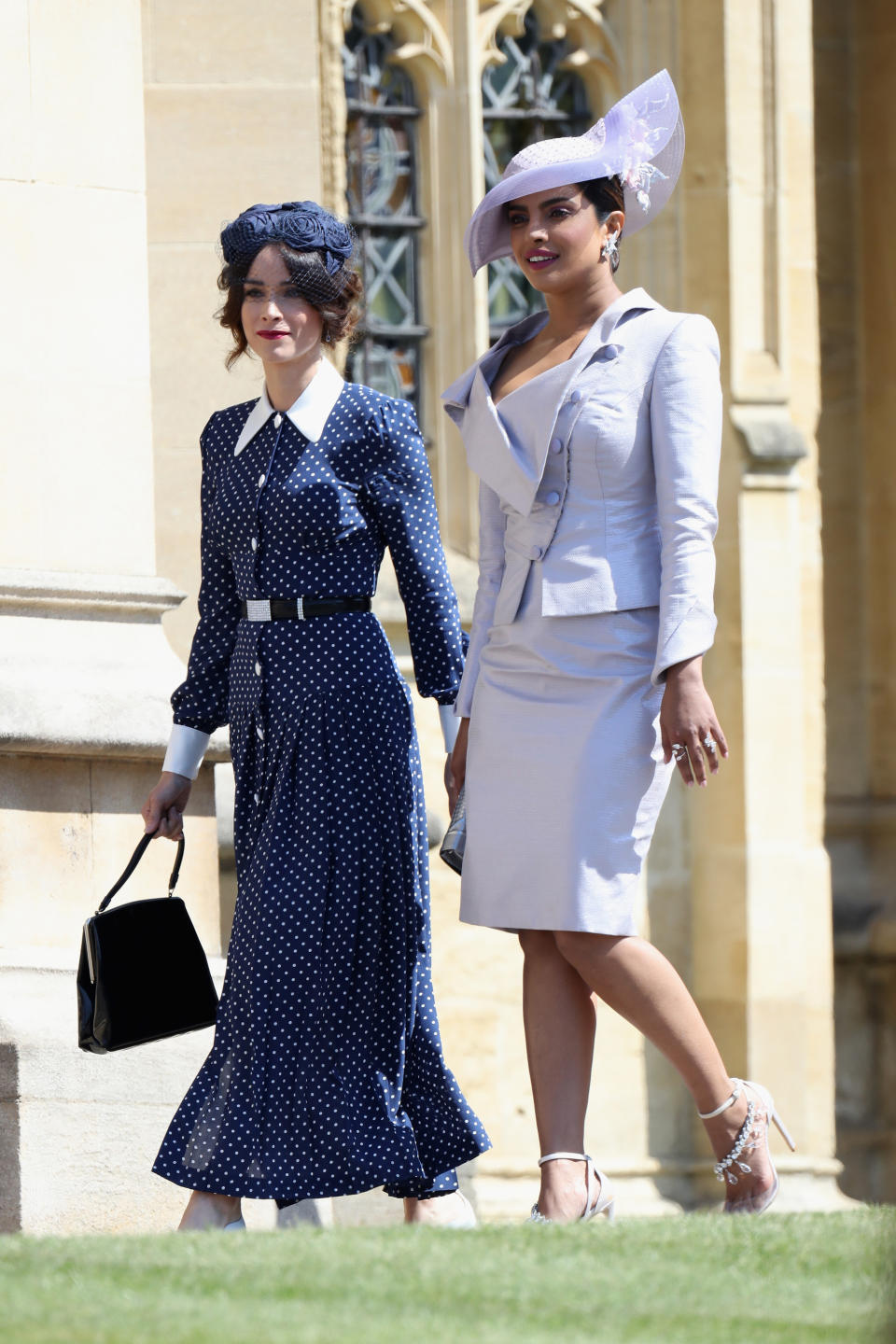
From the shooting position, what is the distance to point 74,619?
5754 mm

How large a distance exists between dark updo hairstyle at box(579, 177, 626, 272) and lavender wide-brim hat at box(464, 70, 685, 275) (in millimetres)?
13

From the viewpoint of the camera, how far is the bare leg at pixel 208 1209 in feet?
13.8

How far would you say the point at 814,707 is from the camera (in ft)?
34.1

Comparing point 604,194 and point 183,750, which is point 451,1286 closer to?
point 183,750

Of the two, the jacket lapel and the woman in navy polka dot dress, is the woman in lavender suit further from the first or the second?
the woman in navy polka dot dress

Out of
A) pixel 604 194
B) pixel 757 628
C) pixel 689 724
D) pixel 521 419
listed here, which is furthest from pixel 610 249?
pixel 757 628

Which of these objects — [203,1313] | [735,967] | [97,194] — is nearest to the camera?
[203,1313]

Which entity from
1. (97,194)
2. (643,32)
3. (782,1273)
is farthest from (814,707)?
(782,1273)

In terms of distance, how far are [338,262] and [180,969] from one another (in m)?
1.27

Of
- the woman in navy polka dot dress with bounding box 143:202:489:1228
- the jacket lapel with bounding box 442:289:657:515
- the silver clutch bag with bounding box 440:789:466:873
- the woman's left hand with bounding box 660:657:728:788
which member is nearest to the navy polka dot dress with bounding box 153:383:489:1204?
the woman in navy polka dot dress with bounding box 143:202:489:1228

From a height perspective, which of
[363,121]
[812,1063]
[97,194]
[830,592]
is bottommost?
[812,1063]

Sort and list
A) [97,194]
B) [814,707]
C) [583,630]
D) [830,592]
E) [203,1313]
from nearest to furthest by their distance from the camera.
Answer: [203,1313]
[583,630]
[97,194]
[814,707]
[830,592]

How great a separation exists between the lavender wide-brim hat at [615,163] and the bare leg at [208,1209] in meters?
1.62

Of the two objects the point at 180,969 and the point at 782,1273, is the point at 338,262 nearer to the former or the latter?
the point at 180,969
